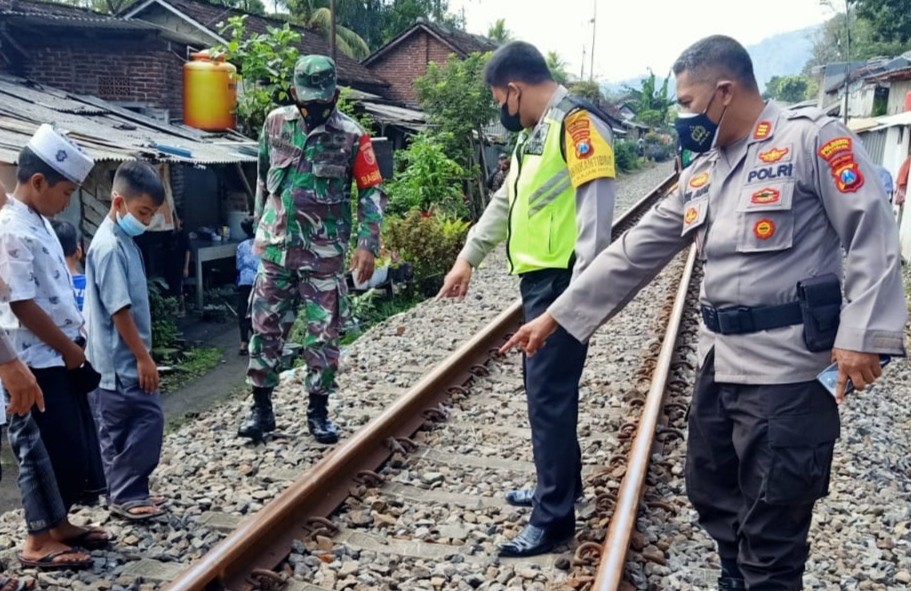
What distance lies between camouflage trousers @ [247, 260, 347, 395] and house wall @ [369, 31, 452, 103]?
26.8m

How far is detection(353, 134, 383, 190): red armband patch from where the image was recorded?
4824 mm

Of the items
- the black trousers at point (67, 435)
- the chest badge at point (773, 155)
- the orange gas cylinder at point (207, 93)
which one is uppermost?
the orange gas cylinder at point (207, 93)

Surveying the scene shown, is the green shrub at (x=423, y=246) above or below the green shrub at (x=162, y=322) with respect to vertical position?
above

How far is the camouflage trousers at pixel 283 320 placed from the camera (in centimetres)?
477

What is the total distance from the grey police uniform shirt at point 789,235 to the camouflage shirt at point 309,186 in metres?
2.36

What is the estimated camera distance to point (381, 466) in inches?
178

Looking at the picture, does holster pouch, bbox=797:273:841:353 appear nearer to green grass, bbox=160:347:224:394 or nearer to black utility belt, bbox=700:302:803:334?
black utility belt, bbox=700:302:803:334

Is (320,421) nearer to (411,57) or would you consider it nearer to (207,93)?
(207,93)

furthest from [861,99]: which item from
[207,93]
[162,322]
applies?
[162,322]

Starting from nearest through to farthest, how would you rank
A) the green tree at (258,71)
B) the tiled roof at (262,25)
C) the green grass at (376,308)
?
the green grass at (376,308) < the green tree at (258,71) < the tiled roof at (262,25)

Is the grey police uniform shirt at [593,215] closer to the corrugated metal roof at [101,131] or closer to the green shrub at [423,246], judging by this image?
the corrugated metal roof at [101,131]

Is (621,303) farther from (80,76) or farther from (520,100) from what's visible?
(80,76)

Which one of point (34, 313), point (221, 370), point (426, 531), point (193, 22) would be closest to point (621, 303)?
point (426, 531)

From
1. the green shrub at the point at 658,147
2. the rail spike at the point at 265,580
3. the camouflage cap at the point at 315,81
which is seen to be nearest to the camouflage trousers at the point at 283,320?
the camouflage cap at the point at 315,81
